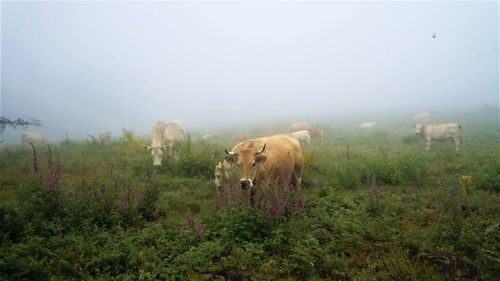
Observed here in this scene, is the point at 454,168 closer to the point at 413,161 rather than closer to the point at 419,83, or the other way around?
the point at 413,161

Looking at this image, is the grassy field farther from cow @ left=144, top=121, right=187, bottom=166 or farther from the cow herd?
cow @ left=144, top=121, right=187, bottom=166

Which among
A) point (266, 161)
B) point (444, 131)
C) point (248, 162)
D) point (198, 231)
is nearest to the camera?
point (198, 231)

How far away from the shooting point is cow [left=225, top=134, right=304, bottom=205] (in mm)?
7316

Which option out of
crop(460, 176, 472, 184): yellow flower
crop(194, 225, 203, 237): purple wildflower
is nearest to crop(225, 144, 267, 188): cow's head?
crop(194, 225, 203, 237): purple wildflower

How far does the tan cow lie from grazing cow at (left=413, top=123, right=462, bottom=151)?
1247 cm

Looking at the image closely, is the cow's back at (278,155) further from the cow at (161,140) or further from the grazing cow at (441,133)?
the grazing cow at (441,133)

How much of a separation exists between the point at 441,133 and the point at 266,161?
1583 cm

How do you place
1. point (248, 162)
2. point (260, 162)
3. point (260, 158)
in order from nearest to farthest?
point (248, 162), point (260, 158), point (260, 162)

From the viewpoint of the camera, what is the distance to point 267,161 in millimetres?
8039

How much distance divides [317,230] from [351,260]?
0.87 metres

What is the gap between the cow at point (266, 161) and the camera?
7.32m

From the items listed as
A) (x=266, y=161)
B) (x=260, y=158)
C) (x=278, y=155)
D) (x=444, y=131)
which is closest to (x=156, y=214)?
(x=260, y=158)

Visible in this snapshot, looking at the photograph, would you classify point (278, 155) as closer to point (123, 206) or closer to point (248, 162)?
point (248, 162)

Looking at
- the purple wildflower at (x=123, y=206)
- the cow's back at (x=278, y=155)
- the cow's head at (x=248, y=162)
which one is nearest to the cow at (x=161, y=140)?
the cow's back at (x=278, y=155)
